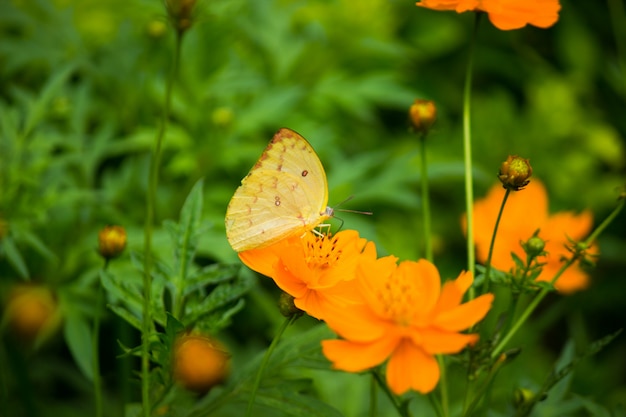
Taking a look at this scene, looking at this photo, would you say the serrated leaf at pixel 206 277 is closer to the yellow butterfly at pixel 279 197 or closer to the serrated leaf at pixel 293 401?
the yellow butterfly at pixel 279 197

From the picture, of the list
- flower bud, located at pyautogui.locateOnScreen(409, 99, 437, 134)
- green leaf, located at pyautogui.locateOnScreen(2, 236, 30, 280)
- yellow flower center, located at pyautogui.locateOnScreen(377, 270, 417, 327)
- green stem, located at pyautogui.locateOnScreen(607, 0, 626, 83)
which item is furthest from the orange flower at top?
green stem, located at pyautogui.locateOnScreen(607, 0, 626, 83)

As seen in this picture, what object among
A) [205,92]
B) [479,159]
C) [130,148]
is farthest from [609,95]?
[130,148]

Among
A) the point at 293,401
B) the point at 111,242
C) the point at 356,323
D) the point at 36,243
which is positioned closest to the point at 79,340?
the point at 36,243

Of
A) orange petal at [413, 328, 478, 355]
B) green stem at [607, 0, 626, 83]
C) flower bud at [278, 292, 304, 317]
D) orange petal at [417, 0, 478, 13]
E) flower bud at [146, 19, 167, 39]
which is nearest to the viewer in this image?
orange petal at [413, 328, 478, 355]

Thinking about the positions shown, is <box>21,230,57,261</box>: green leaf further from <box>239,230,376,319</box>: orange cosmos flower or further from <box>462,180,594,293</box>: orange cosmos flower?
<box>462,180,594,293</box>: orange cosmos flower

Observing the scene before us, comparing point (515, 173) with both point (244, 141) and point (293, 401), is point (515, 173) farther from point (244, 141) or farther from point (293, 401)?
point (244, 141)

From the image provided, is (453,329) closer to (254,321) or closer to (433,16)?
(254,321)

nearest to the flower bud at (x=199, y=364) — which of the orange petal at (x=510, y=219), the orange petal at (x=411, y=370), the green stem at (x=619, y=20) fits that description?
the orange petal at (x=411, y=370)
